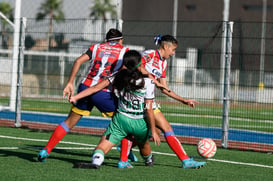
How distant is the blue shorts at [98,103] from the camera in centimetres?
816

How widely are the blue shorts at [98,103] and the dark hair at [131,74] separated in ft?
1.73

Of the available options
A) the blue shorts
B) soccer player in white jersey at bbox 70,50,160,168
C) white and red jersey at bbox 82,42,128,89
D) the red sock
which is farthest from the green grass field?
white and red jersey at bbox 82,42,128,89

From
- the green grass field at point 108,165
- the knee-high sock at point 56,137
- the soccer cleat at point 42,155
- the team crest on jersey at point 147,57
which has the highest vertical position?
the team crest on jersey at point 147,57

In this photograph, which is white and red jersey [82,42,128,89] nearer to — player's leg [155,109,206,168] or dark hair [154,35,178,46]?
dark hair [154,35,178,46]

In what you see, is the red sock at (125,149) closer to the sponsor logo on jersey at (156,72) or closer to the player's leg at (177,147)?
the player's leg at (177,147)

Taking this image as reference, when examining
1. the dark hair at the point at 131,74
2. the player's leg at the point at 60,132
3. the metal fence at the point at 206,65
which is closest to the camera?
the dark hair at the point at 131,74

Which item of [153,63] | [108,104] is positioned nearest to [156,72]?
[153,63]

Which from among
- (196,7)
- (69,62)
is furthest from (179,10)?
(69,62)

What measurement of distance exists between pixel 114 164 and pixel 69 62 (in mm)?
6947

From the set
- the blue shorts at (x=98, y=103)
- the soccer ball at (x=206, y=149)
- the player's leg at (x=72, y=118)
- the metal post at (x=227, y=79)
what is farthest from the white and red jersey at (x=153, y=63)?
the metal post at (x=227, y=79)

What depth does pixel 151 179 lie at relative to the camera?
23.7 feet

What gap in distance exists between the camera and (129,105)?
784 cm

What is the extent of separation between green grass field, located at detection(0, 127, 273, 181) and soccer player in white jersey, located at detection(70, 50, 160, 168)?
44cm

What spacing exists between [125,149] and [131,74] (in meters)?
1.23
